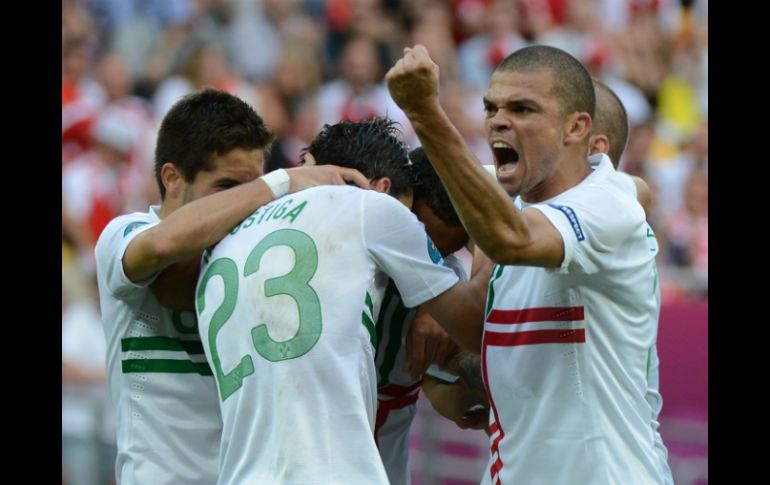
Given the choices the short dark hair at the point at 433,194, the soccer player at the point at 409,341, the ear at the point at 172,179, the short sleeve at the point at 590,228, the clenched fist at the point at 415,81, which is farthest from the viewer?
the short dark hair at the point at 433,194

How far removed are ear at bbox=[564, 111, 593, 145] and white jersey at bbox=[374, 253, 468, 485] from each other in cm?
83

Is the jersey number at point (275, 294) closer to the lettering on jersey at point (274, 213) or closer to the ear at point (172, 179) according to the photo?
the lettering on jersey at point (274, 213)

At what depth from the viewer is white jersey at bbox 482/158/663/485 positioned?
14.2ft

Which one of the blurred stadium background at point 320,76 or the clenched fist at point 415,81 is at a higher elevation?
the blurred stadium background at point 320,76

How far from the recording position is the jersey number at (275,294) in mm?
4227

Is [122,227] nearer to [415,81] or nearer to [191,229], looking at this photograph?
[191,229]

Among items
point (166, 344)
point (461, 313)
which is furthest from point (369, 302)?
point (166, 344)

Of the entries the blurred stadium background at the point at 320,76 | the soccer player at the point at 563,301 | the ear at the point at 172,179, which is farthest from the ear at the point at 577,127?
the blurred stadium background at the point at 320,76

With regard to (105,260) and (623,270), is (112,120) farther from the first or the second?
(623,270)

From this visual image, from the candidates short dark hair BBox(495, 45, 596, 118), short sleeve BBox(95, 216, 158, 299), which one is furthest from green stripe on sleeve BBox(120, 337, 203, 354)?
short dark hair BBox(495, 45, 596, 118)

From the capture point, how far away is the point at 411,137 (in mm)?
12023

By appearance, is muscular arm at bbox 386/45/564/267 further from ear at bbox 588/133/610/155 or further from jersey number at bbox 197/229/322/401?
ear at bbox 588/133/610/155
